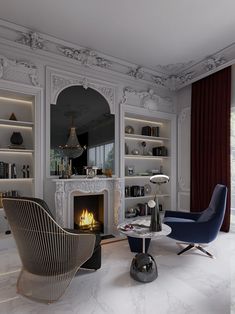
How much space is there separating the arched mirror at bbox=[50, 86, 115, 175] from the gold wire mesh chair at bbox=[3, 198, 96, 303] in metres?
1.71

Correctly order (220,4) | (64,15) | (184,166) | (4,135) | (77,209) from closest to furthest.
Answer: (220,4), (64,15), (4,135), (77,209), (184,166)

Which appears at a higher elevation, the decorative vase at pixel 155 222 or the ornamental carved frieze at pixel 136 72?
the ornamental carved frieze at pixel 136 72

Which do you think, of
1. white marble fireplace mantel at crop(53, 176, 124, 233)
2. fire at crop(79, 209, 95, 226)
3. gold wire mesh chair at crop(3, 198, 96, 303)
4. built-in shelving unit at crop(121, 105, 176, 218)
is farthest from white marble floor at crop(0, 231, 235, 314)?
built-in shelving unit at crop(121, 105, 176, 218)

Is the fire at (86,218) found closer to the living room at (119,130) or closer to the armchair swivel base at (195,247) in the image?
the living room at (119,130)

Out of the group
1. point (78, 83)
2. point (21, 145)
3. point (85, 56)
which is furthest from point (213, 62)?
point (21, 145)

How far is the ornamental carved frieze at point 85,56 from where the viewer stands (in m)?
3.79

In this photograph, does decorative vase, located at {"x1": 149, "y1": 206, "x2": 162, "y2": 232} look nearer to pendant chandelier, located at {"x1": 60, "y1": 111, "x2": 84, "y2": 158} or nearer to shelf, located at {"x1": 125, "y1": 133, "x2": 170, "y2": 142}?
pendant chandelier, located at {"x1": 60, "y1": 111, "x2": 84, "y2": 158}

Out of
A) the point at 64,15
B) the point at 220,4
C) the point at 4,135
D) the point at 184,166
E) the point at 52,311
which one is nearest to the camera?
the point at 52,311

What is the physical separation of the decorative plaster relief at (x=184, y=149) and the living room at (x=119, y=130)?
24 millimetres

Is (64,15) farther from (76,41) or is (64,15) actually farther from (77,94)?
(77,94)

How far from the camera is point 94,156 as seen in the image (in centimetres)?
416

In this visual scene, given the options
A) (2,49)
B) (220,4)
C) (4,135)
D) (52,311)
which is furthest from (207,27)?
(52,311)

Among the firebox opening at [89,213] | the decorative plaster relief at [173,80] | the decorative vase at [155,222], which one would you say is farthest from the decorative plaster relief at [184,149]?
the decorative vase at [155,222]

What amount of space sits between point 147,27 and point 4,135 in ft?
9.33
